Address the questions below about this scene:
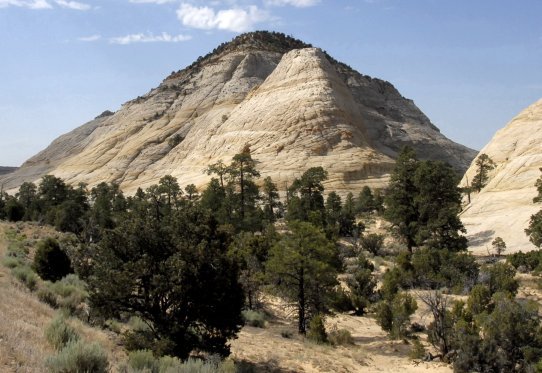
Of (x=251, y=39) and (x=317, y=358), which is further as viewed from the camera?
(x=251, y=39)

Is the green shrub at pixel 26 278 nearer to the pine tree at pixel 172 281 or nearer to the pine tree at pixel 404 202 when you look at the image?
the pine tree at pixel 172 281

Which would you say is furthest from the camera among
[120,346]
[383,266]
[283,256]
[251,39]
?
[251,39]

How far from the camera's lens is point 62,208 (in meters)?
47.8

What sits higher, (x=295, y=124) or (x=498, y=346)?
(x=295, y=124)

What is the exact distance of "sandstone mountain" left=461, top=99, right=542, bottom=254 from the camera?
37125 millimetres

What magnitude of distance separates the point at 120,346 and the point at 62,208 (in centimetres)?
3923

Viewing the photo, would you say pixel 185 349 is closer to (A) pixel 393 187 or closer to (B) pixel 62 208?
(A) pixel 393 187

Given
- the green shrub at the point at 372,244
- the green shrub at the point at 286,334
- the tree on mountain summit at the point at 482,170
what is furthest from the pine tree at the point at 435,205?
the tree on mountain summit at the point at 482,170

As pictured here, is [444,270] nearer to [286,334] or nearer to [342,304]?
[342,304]

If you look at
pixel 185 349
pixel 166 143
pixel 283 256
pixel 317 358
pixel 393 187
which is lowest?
pixel 317 358

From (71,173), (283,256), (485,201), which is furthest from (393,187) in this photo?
(71,173)

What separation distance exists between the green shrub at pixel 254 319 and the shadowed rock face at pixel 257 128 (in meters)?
42.6

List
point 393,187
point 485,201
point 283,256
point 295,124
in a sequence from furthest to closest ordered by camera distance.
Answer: point 295,124, point 485,201, point 393,187, point 283,256

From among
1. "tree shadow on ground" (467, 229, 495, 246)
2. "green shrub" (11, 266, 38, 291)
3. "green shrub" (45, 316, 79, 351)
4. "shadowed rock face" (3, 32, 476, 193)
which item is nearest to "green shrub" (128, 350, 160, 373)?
"green shrub" (45, 316, 79, 351)
